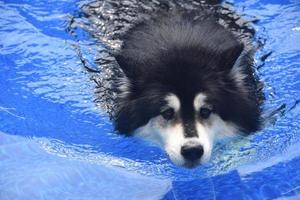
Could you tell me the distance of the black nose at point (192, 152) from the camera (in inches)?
139

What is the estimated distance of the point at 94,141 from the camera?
440 centimetres

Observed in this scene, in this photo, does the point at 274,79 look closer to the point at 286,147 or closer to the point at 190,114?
the point at 286,147

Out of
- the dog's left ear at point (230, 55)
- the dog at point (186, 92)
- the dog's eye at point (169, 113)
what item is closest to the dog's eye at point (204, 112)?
the dog at point (186, 92)

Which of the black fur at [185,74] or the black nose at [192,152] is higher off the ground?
the black fur at [185,74]

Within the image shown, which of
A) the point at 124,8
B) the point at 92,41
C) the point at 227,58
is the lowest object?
the point at 92,41

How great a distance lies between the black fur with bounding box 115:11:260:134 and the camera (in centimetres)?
369

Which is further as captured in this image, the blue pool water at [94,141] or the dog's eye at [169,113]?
the blue pool water at [94,141]

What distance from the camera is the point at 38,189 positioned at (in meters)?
3.86

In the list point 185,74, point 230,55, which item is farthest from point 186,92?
point 230,55

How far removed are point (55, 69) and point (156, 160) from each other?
1470mm

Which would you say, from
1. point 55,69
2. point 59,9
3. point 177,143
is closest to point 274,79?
point 177,143

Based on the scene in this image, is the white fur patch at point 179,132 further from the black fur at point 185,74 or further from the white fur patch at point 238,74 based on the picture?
the white fur patch at point 238,74

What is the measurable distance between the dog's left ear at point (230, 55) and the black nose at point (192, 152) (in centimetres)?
61

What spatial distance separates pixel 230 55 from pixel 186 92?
0.38 m
